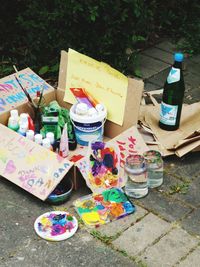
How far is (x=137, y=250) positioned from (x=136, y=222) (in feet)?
0.68

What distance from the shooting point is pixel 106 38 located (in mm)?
4059

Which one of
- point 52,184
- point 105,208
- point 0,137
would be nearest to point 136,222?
point 105,208

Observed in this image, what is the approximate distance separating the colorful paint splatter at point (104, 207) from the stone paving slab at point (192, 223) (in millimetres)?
277

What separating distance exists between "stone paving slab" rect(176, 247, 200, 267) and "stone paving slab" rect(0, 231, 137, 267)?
228mm

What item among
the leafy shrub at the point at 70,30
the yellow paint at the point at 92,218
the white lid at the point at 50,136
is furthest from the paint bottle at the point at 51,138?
the leafy shrub at the point at 70,30

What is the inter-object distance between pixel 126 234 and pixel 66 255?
326 millimetres

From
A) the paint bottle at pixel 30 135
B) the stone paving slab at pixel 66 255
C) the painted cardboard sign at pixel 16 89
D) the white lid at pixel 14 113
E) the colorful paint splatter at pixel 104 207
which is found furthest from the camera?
the painted cardboard sign at pixel 16 89

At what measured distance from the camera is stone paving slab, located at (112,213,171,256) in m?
2.54

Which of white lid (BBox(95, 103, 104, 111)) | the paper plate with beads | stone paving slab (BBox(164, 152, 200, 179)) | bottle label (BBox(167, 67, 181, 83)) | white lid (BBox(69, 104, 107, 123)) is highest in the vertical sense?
bottle label (BBox(167, 67, 181, 83))

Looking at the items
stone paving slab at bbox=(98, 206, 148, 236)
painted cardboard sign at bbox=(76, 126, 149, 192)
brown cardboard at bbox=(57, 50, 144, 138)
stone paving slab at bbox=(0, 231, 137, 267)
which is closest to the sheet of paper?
brown cardboard at bbox=(57, 50, 144, 138)

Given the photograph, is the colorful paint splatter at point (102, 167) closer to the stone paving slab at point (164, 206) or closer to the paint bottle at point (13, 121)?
the stone paving slab at point (164, 206)

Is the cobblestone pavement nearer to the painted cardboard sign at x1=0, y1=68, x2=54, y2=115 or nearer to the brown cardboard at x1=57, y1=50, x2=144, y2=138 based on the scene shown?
the brown cardboard at x1=57, y1=50, x2=144, y2=138

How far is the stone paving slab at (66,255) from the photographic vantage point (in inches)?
96.2

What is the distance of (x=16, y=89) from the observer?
330 cm
